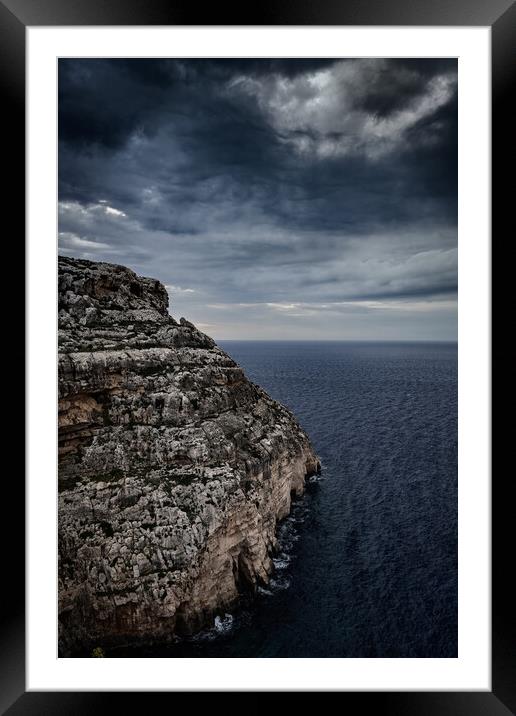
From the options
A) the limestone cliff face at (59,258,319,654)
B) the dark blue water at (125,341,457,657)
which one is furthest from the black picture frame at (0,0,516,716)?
the dark blue water at (125,341,457,657)

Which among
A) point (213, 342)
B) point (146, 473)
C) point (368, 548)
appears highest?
point (213, 342)
